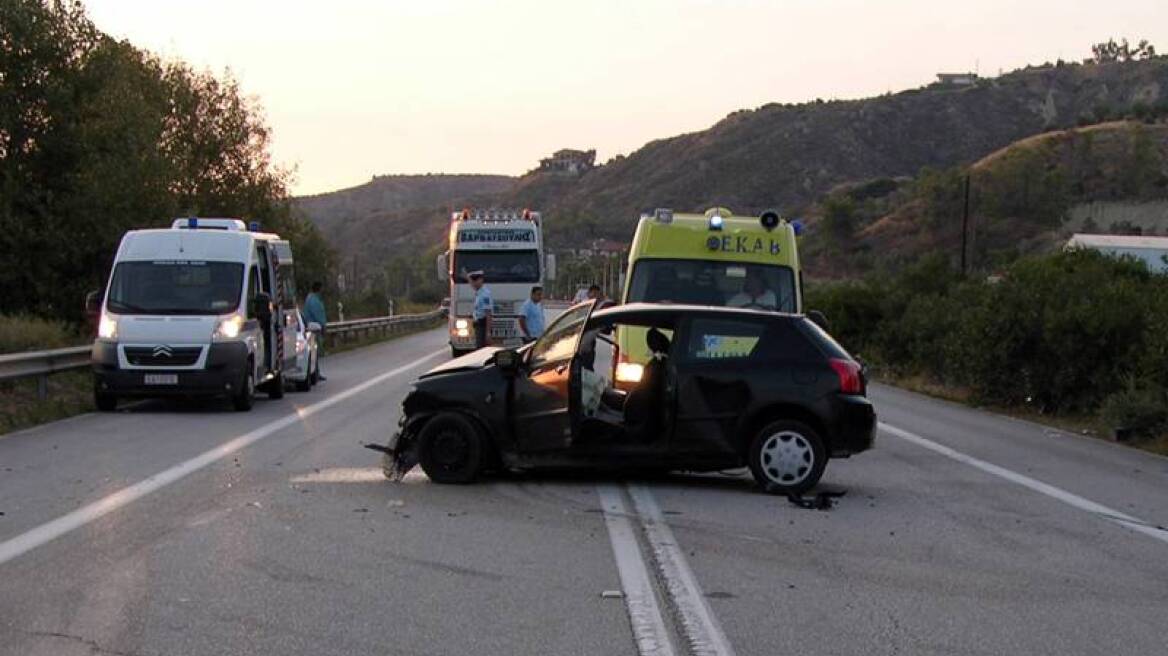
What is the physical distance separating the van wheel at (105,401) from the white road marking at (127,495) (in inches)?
92.5

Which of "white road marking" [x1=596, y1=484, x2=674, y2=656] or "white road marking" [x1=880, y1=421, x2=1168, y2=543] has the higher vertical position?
"white road marking" [x1=596, y1=484, x2=674, y2=656]

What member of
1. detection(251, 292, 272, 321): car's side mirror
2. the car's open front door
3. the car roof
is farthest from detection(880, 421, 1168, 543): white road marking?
detection(251, 292, 272, 321): car's side mirror

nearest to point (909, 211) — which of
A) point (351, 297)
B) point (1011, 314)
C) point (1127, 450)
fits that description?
point (351, 297)

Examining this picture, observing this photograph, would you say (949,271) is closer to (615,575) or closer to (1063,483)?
(1063,483)

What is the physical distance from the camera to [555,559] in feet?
26.7

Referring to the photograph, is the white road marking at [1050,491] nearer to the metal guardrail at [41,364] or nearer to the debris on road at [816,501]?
the debris on road at [816,501]

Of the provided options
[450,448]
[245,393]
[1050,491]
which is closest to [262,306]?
[245,393]

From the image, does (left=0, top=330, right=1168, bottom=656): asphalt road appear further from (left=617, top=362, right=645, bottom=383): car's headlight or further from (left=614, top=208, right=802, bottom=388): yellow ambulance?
(left=614, top=208, right=802, bottom=388): yellow ambulance

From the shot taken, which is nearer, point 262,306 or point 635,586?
point 635,586

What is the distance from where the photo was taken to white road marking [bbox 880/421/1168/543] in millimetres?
9970

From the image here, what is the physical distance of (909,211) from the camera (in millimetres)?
93125

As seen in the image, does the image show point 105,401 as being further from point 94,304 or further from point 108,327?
point 94,304

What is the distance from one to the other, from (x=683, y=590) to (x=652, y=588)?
17cm

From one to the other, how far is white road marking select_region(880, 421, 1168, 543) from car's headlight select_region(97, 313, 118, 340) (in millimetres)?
10138
